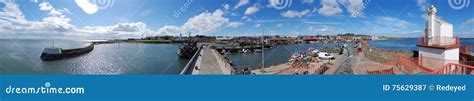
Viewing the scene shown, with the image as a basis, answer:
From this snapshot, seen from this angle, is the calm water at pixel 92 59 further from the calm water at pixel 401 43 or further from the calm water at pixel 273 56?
the calm water at pixel 401 43

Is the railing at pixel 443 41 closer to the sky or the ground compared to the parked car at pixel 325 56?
closer to the sky

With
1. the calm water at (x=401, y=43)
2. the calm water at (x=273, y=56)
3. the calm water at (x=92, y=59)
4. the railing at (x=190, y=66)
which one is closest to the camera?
the calm water at (x=92, y=59)

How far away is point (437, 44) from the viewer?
459 cm

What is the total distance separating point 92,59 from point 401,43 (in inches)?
115

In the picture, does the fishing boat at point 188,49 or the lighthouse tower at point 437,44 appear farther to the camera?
the fishing boat at point 188,49

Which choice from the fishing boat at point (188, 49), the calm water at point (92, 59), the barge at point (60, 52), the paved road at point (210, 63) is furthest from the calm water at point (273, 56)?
the barge at point (60, 52)

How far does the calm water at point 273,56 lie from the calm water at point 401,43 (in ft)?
1.60

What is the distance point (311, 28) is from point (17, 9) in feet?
8.75

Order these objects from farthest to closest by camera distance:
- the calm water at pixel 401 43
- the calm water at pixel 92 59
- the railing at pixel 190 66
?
the railing at pixel 190 66 < the calm water at pixel 401 43 < the calm water at pixel 92 59

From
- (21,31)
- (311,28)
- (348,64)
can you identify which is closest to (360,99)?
(348,64)

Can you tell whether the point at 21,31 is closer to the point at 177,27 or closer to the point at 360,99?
the point at 177,27

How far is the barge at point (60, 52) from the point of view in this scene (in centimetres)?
457

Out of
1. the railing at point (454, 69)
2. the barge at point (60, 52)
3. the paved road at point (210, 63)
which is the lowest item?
the railing at point (454, 69)

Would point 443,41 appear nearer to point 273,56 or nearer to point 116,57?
point 273,56
